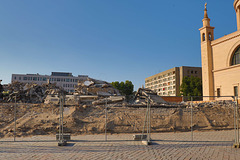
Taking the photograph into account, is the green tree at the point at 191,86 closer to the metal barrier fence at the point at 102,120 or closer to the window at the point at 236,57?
the window at the point at 236,57

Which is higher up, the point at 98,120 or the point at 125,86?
the point at 125,86

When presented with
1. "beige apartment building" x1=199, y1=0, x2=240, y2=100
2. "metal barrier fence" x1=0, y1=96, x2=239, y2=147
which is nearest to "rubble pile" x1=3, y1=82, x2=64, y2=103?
"metal barrier fence" x1=0, y1=96, x2=239, y2=147

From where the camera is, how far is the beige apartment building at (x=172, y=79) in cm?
8388

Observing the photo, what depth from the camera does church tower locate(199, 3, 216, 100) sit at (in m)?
39.2

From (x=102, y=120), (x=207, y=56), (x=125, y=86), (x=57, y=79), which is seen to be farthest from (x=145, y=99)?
(x=57, y=79)

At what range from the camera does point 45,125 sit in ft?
52.2

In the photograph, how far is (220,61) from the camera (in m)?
38.0

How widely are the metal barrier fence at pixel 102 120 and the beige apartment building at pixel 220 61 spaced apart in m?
17.4

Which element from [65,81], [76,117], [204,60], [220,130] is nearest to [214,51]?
[204,60]

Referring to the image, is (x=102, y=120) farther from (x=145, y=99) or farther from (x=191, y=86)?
(x=191, y=86)

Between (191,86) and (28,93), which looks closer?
(28,93)

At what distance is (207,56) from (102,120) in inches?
A: 1165

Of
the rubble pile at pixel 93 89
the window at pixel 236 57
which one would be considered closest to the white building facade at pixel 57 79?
the window at pixel 236 57

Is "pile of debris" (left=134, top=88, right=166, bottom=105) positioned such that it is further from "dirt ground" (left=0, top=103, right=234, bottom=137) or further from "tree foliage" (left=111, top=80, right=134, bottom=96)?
"tree foliage" (left=111, top=80, right=134, bottom=96)
